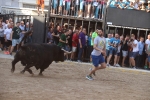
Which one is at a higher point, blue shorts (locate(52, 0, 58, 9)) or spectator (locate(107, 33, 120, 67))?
blue shorts (locate(52, 0, 58, 9))

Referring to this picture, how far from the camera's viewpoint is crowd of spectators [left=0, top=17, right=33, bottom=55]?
59.8ft

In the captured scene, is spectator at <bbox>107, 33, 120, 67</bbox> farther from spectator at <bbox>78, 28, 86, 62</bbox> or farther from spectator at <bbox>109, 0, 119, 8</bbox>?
spectator at <bbox>109, 0, 119, 8</bbox>

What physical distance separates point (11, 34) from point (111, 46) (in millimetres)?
4904

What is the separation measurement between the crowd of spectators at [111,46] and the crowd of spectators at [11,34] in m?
1.56

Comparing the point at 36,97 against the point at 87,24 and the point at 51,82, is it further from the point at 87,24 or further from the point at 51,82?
the point at 87,24

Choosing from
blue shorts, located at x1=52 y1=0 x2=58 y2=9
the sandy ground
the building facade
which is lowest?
the sandy ground

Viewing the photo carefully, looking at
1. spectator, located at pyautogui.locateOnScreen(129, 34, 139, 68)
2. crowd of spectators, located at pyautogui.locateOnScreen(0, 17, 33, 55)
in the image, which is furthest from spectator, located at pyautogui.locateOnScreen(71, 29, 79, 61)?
spectator, located at pyautogui.locateOnScreen(129, 34, 139, 68)

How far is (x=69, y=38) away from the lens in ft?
61.7

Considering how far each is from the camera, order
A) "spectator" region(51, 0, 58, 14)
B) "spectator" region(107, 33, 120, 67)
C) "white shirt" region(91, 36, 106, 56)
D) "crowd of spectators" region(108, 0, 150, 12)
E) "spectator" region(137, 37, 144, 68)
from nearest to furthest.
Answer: "white shirt" region(91, 36, 106, 56), "spectator" region(107, 33, 120, 67), "spectator" region(137, 37, 144, 68), "crowd of spectators" region(108, 0, 150, 12), "spectator" region(51, 0, 58, 14)

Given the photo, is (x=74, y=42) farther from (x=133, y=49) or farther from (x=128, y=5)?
(x=128, y=5)

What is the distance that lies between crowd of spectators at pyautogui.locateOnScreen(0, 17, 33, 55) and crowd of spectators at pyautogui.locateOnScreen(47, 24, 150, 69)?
156 cm

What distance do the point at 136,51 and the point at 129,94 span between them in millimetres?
9140

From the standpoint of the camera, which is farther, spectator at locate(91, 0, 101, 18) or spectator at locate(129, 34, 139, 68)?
spectator at locate(91, 0, 101, 18)

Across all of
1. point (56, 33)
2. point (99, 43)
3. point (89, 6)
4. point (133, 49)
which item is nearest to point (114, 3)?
point (89, 6)
